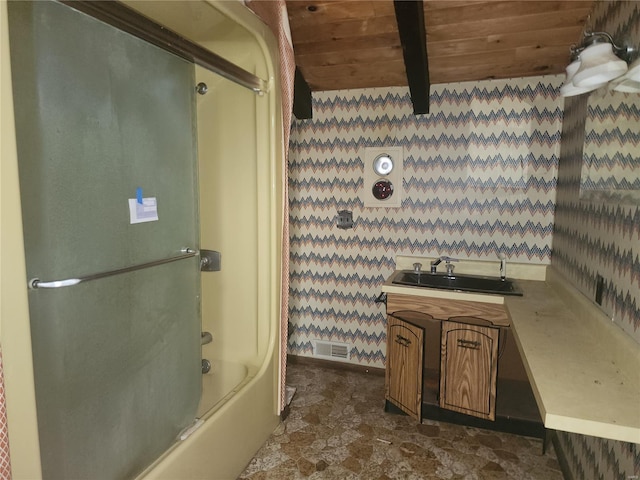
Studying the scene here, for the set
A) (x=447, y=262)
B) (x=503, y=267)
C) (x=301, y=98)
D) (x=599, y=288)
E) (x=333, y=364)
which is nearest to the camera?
(x=599, y=288)

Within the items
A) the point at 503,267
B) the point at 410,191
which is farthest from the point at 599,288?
the point at 410,191

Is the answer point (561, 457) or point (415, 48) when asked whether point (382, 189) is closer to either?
point (415, 48)

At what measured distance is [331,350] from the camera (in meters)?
3.23

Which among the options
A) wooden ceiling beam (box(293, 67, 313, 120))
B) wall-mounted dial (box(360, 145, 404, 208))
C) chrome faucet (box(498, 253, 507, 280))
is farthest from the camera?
wall-mounted dial (box(360, 145, 404, 208))

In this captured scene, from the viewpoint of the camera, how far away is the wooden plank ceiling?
212 centimetres

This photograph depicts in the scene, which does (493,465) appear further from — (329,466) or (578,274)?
(578,274)

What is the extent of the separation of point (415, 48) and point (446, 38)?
0.75ft

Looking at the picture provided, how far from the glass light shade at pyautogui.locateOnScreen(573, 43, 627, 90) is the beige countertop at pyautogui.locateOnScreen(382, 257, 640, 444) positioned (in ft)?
2.89

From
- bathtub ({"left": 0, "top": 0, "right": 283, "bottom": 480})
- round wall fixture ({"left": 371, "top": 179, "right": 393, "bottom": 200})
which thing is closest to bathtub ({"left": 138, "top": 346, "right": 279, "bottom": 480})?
bathtub ({"left": 0, "top": 0, "right": 283, "bottom": 480})

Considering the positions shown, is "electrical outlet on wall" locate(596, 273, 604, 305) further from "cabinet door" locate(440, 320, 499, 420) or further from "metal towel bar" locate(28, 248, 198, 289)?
"metal towel bar" locate(28, 248, 198, 289)

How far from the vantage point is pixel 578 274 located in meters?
2.03

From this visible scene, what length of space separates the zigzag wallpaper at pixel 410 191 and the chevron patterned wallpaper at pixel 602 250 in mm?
261

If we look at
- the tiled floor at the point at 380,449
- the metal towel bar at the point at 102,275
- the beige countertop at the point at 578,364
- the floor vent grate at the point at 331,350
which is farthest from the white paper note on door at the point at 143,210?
the floor vent grate at the point at 331,350

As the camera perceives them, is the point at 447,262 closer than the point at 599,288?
No
